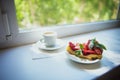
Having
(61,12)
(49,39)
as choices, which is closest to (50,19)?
(61,12)

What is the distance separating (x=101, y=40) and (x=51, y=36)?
1.27 feet

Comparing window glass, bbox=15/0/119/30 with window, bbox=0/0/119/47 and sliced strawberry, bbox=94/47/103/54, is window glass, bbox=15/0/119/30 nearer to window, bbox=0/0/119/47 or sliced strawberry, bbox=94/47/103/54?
window, bbox=0/0/119/47

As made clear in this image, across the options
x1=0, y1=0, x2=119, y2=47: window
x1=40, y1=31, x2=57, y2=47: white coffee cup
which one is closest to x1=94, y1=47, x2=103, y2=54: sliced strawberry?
x1=40, y1=31, x2=57, y2=47: white coffee cup

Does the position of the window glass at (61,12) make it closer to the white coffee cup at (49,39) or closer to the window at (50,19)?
the window at (50,19)

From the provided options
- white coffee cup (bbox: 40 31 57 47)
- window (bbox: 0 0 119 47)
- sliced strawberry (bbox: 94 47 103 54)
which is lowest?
sliced strawberry (bbox: 94 47 103 54)

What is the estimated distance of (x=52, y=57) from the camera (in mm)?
772

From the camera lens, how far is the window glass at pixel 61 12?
0.94 meters

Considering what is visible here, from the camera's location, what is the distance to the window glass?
94 cm

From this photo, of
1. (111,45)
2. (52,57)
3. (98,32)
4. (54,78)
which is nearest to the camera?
(54,78)

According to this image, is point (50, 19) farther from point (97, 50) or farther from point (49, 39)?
point (97, 50)

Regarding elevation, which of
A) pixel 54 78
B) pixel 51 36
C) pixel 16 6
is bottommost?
pixel 54 78

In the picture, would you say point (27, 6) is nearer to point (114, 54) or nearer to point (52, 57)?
point (52, 57)

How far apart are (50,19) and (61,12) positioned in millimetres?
105

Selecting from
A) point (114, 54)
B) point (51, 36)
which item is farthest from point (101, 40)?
point (51, 36)
